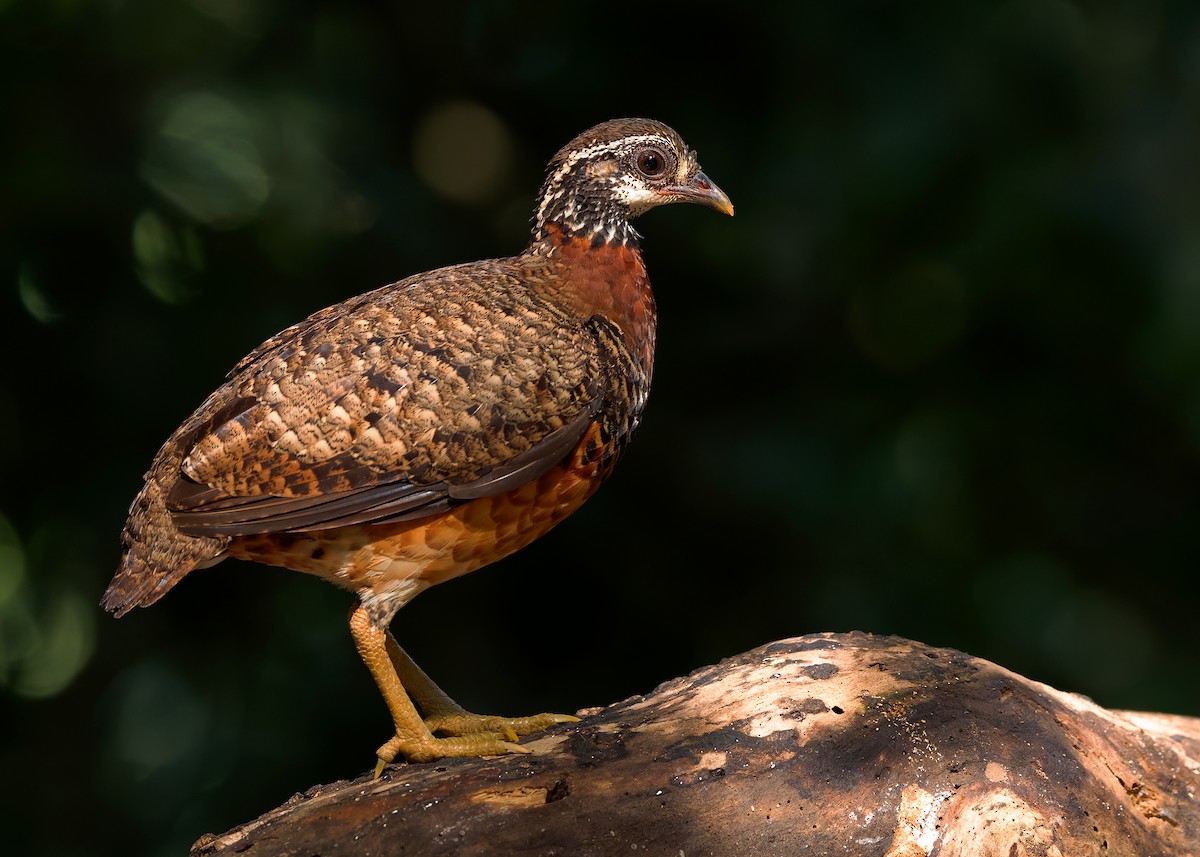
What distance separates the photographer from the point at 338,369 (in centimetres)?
389

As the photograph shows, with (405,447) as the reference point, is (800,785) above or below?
below

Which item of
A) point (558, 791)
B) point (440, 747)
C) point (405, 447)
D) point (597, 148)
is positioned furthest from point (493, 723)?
point (597, 148)

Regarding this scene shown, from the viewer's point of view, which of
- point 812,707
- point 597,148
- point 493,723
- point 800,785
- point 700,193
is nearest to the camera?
point 800,785

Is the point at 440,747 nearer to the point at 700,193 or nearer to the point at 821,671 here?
the point at 821,671

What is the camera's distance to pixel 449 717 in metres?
4.41

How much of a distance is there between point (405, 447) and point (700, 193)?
1390 mm

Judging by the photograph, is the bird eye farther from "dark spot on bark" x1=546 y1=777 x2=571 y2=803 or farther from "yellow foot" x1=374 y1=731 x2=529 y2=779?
"dark spot on bark" x1=546 y1=777 x2=571 y2=803

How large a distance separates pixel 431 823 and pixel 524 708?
8.44ft

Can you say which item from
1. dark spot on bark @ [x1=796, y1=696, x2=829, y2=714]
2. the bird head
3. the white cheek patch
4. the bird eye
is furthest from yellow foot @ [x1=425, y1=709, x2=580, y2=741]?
the bird eye

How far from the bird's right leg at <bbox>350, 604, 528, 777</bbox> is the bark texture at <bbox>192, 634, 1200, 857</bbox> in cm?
7

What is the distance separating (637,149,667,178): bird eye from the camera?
438cm

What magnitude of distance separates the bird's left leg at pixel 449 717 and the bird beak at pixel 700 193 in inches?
67.8

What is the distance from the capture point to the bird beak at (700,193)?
4449 mm

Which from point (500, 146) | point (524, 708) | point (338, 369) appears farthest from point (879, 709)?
point (500, 146)
